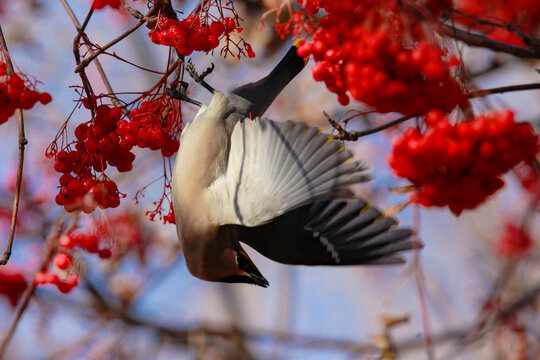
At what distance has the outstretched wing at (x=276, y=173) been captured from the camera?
196cm

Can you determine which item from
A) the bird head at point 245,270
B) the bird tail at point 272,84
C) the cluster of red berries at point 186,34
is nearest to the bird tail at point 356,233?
the bird head at point 245,270

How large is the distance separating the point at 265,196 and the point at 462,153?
800 millimetres

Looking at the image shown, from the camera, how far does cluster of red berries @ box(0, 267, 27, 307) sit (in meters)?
3.43

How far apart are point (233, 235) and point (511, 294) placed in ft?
7.37

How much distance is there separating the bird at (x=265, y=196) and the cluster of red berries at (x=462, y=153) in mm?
353

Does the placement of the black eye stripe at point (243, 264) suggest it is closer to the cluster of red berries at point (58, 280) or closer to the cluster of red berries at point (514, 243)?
the cluster of red berries at point (58, 280)

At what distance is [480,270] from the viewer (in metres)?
5.32

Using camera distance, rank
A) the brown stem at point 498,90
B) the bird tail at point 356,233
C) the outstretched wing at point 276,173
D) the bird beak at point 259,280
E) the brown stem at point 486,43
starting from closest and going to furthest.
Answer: the brown stem at point 498,90 → the brown stem at point 486,43 → the outstretched wing at point 276,173 → the bird tail at point 356,233 → the bird beak at point 259,280

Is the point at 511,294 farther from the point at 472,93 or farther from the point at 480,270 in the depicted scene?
the point at 472,93

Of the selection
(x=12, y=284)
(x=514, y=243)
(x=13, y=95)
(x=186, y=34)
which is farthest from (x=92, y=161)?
(x=514, y=243)

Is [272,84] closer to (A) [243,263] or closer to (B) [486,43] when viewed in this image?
(A) [243,263]

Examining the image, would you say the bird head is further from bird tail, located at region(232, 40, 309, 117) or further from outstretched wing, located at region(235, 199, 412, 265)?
bird tail, located at region(232, 40, 309, 117)

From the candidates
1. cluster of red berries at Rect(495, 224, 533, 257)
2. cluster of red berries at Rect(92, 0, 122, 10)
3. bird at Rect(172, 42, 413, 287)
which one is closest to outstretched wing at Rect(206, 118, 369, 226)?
bird at Rect(172, 42, 413, 287)

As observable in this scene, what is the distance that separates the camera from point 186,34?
194 cm
